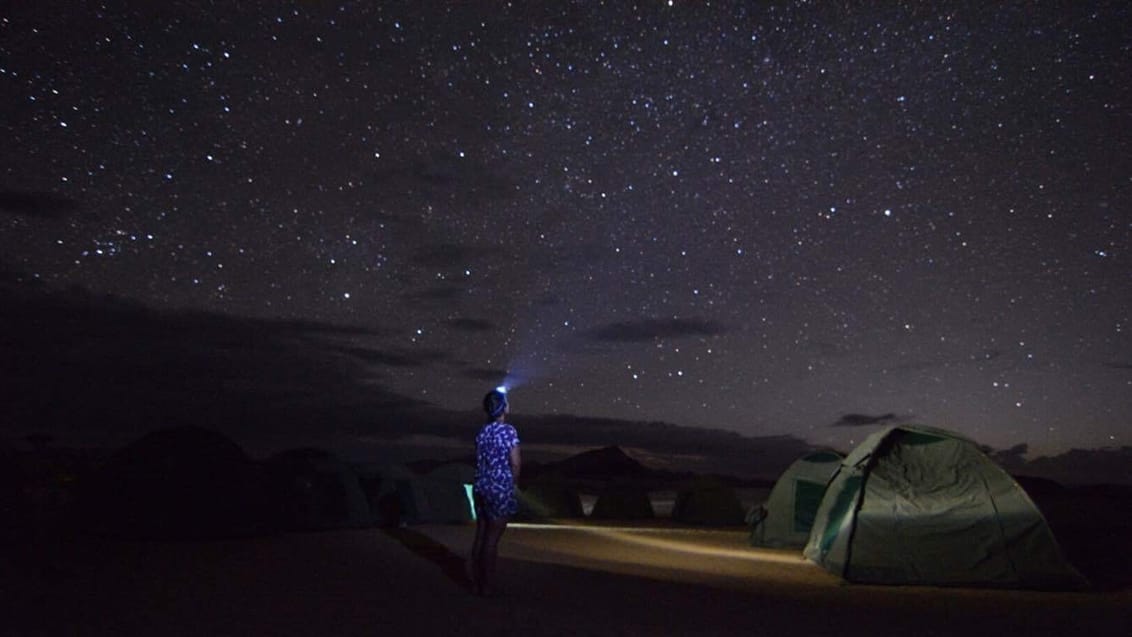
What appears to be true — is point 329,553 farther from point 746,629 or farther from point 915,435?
point 915,435

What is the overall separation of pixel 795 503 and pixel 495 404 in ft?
40.4

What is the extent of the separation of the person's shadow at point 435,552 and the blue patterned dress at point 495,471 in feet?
5.55

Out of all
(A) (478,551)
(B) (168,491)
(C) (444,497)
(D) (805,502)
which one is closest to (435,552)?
(B) (168,491)

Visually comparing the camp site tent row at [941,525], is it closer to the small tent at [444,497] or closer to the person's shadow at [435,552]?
the person's shadow at [435,552]

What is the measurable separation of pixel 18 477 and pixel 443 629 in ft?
64.4

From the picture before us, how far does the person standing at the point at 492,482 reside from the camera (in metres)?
8.92

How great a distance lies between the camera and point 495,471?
9.01 m

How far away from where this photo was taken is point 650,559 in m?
15.9

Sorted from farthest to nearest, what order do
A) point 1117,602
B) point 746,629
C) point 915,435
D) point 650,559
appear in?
point 650,559 → point 915,435 → point 1117,602 → point 746,629

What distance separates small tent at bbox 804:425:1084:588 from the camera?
40.2 ft

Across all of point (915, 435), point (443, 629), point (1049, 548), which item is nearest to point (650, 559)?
point (915, 435)

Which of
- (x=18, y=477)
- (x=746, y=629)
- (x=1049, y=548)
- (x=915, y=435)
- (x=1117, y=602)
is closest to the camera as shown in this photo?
(x=746, y=629)

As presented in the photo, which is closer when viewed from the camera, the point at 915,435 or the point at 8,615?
the point at 8,615

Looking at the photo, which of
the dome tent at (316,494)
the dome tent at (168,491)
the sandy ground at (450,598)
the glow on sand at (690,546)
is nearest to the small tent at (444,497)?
the dome tent at (316,494)
